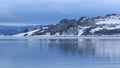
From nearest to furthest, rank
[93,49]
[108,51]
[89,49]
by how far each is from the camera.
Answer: [108,51] → [93,49] → [89,49]

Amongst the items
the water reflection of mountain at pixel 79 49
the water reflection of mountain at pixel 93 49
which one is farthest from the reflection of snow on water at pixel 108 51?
the water reflection of mountain at pixel 79 49

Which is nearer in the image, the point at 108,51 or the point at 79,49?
the point at 108,51

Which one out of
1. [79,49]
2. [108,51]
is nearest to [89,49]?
[79,49]

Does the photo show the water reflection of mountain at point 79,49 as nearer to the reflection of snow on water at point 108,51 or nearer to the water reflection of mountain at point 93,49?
the water reflection of mountain at point 93,49

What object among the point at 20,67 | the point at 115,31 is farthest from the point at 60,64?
the point at 115,31

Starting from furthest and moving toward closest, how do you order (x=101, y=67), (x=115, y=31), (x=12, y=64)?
1. (x=115, y=31)
2. (x=12, y=64)
3. (x=101, y=67)

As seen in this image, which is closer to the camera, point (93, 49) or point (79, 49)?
point (93, 49)

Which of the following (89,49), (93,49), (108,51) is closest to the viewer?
(108,51)

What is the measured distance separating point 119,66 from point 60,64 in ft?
14.7

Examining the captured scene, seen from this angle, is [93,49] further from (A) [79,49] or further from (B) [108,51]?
(B) [108,51]

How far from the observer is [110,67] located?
29969 mm

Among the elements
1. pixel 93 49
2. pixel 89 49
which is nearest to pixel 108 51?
pixel 93 49

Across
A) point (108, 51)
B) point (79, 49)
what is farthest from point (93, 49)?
point (108, 51)

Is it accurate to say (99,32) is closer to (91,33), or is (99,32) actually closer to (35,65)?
(91,33)
